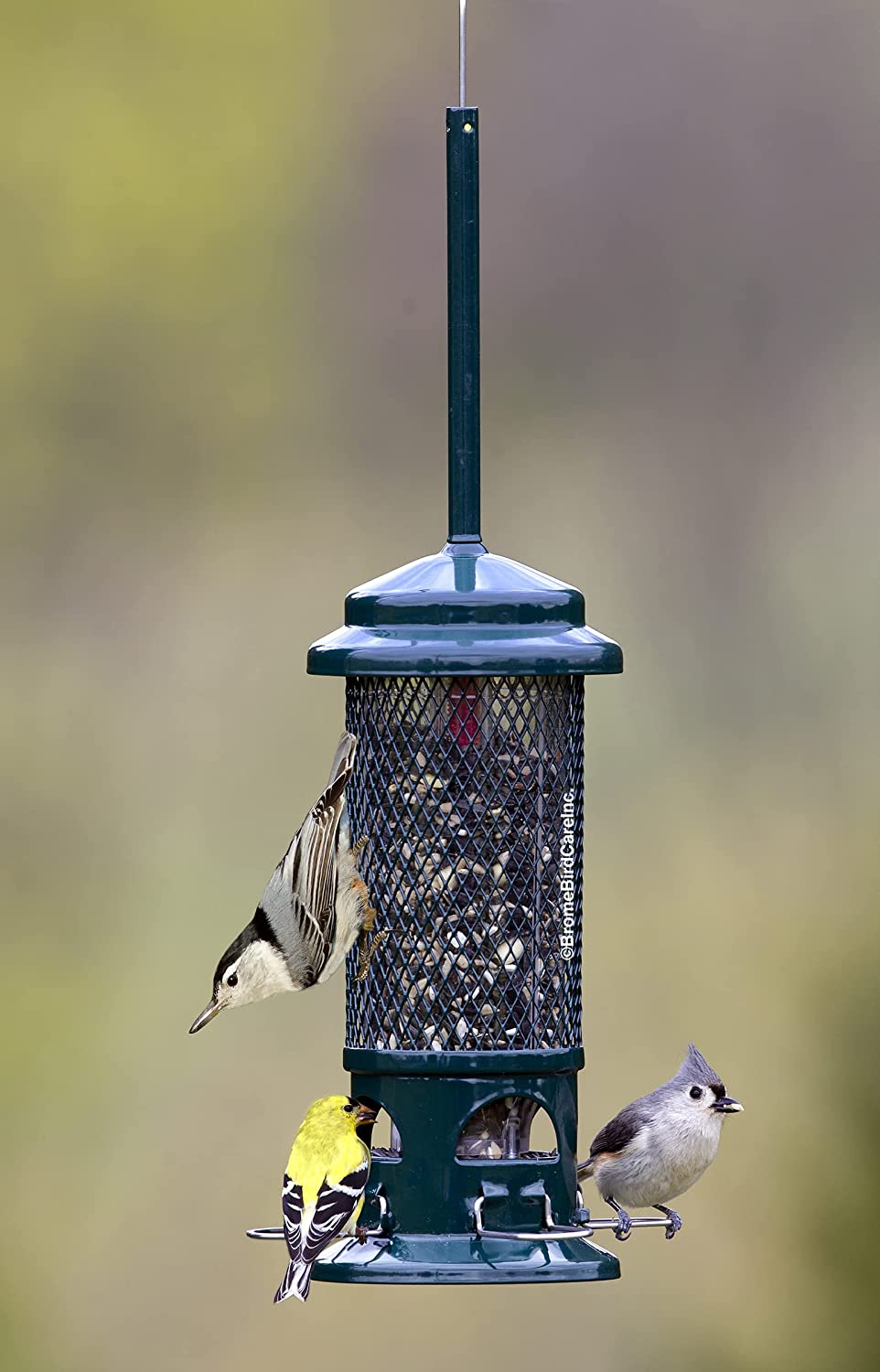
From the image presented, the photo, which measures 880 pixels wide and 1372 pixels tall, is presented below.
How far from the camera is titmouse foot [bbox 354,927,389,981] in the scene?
721 centimetres

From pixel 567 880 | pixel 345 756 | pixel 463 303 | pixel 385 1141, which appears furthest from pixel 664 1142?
pixel 463 303

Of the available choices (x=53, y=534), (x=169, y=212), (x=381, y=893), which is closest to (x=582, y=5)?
(x=169, y=212)

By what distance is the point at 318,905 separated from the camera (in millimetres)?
7227

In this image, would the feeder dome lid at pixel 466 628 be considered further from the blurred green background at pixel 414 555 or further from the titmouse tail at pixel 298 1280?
the blurred green background at pixel 414 555

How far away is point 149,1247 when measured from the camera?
456 inches

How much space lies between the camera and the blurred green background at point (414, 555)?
37.6 feet

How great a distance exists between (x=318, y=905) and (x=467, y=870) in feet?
1.15

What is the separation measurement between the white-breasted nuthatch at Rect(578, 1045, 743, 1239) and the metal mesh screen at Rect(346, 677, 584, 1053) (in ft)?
2.97

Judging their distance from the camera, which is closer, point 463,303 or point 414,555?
point 463,303

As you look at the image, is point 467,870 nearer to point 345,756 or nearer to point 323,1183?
point 345,756

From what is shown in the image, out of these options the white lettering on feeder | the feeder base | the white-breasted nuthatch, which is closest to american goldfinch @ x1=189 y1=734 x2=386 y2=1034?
the white lettering on feeder

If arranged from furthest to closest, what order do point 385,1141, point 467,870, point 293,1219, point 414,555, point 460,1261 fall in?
point 414,555
point 385,1141
point 467,870
point 293,1219
point 460,1261

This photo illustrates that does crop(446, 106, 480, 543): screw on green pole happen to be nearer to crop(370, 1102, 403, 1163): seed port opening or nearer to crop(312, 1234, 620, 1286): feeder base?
crop(370, 1102, 403, 1163): seed port opening

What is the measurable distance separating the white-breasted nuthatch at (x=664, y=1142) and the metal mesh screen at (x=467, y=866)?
0.91 m
